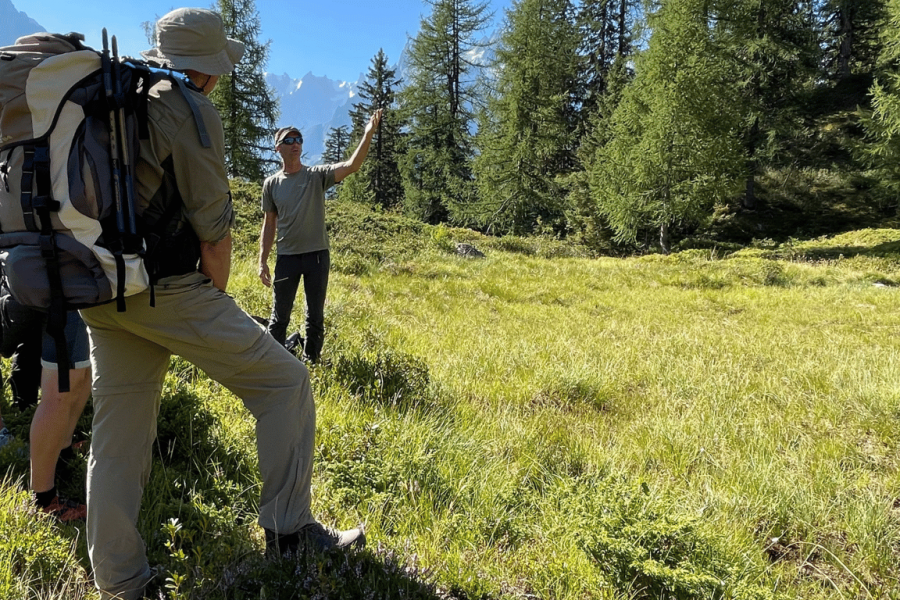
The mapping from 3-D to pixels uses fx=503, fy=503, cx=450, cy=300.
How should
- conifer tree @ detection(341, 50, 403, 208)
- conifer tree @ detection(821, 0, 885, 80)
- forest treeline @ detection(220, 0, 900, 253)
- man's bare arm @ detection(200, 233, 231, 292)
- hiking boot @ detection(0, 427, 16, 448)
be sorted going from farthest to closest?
conifer tree @ detection(341, 50, 403, 208) → conifer tree @ detection(821, 0, 885, 80) → forest treeline @ detection(220, 0, 900, 253) → hiking boot @ detection(0, 427, 16, 448) → man's bare arm @ detection(200, 233, 231, 292)

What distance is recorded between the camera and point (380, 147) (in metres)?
44.6

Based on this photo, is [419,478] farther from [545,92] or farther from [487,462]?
[545,92]

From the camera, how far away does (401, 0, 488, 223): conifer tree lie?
34.0 m

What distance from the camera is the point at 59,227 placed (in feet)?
5.31

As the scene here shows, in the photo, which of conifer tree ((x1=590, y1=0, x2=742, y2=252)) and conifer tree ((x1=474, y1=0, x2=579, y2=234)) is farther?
conifer tree ((x1=474, y1=0, x2=579, y2=234))

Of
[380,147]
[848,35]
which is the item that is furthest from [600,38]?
[380,147]

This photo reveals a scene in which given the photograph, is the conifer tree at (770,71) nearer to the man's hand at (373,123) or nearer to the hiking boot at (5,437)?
the man's hand at (373,123)

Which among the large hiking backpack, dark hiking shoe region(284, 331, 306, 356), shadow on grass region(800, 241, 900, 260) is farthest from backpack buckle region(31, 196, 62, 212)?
shadow on grass region(800, 241, 900, 260)

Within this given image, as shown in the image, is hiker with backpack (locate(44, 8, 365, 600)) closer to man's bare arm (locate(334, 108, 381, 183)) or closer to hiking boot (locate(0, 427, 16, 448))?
hiking boot (locate(0, 427, 16, 448))

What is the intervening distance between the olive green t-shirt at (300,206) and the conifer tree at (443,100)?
28.7 m

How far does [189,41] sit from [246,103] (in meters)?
35.5

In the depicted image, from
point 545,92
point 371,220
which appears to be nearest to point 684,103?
point 545,92

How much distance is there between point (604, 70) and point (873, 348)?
107 feet

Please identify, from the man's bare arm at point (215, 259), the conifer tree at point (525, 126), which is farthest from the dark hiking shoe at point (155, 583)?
the conifer tree at point (525, 126)
